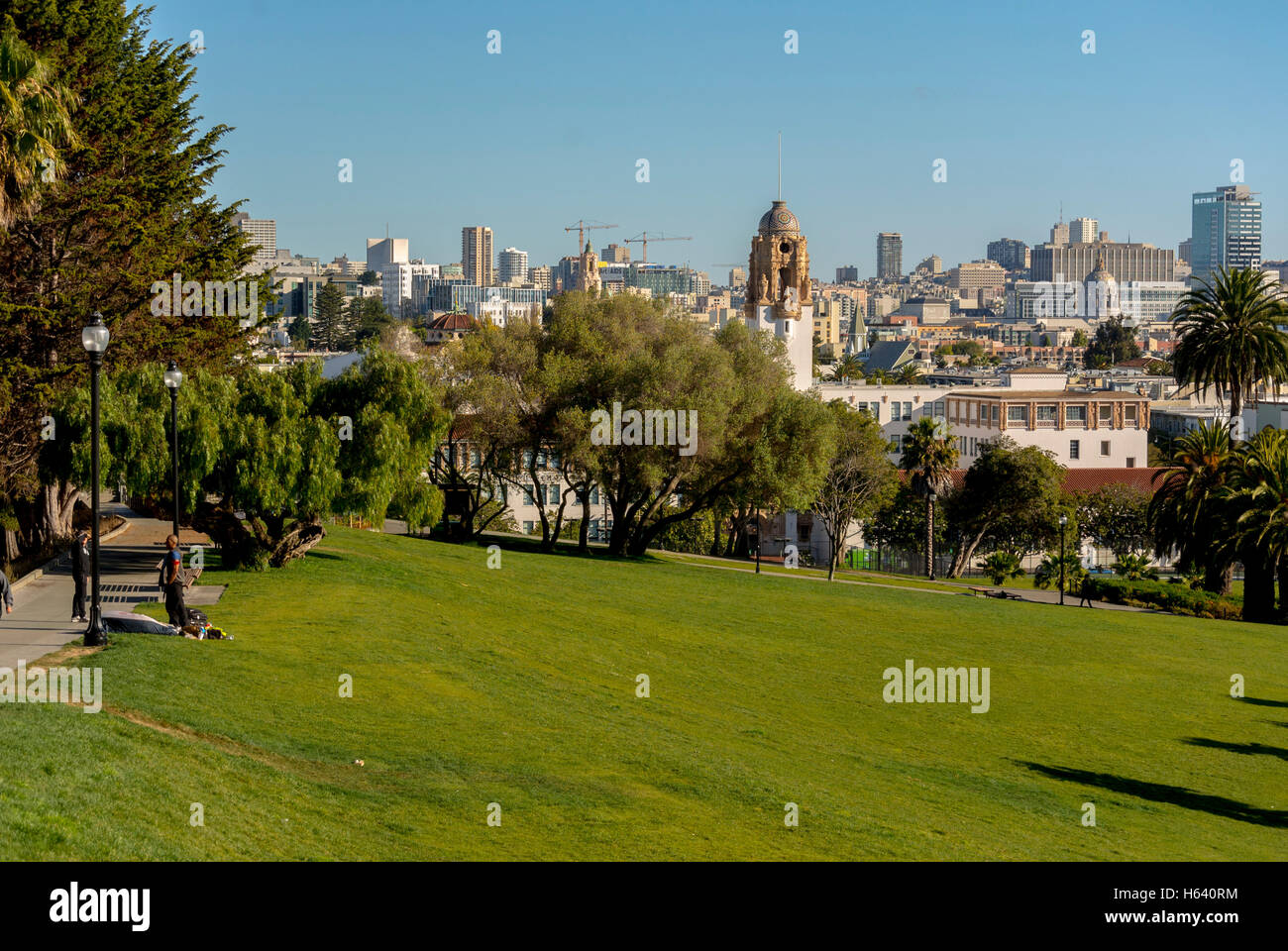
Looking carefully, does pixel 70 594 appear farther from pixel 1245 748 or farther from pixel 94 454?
pixel 1245 748

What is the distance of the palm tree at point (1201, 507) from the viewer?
51938 mm

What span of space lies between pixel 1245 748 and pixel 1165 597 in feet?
87.0

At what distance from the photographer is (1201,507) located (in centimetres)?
5250

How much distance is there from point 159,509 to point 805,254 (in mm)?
103914

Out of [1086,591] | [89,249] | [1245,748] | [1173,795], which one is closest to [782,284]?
[1086,591]

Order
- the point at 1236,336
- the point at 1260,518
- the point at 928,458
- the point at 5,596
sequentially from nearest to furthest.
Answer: the point at 5,596
the point at 1260,518
the point at 1236,336
the point at 928,458

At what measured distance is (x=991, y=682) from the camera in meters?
32.4

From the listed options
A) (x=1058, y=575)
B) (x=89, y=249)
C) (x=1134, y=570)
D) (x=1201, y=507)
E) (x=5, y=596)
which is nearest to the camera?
(x=5, y=596)

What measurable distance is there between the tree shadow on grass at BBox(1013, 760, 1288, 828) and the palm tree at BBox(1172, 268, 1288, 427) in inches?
1468

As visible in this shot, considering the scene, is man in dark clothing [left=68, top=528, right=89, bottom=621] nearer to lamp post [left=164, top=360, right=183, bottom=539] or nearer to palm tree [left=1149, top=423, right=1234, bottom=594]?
lamp post [left=164, top=360, right=183, bottom=539]

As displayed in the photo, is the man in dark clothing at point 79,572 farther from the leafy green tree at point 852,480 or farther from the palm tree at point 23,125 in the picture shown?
the leafy green tree at point 852,480

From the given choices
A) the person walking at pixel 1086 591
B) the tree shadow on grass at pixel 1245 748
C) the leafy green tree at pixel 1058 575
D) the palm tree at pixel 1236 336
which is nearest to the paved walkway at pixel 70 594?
the tree shadow on grass at pixel 1245 748

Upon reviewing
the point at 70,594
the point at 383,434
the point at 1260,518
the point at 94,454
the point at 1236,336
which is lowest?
the point at 70,594
